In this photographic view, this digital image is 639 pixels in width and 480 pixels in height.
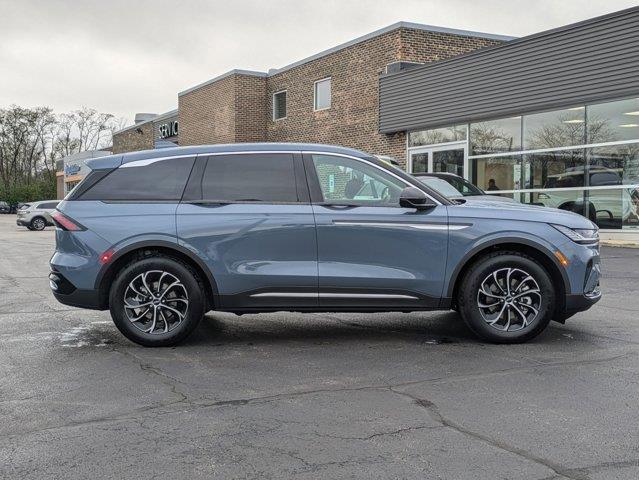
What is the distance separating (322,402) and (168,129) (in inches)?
1409

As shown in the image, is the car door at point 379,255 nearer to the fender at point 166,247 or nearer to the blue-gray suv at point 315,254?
the blue-gray suv at point 315,254

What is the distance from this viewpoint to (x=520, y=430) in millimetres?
3812

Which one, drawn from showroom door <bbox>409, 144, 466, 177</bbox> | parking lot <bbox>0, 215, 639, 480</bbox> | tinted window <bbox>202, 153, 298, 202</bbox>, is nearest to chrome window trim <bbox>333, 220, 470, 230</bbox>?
tinted window <bbox>202, 153, 298, 202</bbox>

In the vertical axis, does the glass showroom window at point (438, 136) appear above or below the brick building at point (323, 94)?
below

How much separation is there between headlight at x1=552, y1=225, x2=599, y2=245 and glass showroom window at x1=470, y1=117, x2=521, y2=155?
12.6 meters

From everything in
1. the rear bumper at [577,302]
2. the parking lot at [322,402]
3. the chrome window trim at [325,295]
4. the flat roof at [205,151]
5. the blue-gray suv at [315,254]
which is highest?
the flat roof at [205,151]

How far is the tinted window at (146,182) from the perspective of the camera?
6004mm

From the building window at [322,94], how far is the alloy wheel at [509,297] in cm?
1951

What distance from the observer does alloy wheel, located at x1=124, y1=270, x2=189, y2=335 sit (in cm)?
585

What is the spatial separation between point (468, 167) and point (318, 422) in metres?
16.6

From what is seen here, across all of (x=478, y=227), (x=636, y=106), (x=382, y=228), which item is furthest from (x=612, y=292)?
(x=636, y=106)

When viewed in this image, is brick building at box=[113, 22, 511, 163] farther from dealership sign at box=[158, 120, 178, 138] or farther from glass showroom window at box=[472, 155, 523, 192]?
glass showroom window at box=[472, 155, 523, 192]

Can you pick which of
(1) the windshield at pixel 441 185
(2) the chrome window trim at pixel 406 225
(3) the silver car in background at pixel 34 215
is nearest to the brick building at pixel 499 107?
(1) the windshield at pixel 441 185

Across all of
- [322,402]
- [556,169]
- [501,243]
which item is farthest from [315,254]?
[556,169]
